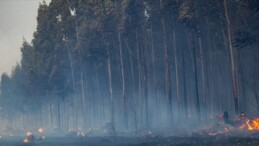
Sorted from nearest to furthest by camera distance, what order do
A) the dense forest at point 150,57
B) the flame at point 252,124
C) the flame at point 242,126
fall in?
1. the flame at point 252,124
2. the flame at point 242,126
3. the dense forest at point 150,57

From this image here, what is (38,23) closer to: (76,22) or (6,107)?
(76,22)

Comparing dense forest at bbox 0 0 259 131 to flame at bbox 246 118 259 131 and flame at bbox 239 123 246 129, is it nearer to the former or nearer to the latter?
flame at bbox 239 123 246 129

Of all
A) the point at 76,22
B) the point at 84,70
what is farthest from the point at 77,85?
the point at 76,22

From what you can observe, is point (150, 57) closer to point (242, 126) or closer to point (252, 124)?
point (242, 126)

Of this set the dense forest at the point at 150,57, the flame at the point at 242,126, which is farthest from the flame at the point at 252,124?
the dense forest at the point at 150,57

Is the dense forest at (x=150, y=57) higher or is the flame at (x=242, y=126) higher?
the dense forest at (x=150, y=57)

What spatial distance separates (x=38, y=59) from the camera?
77.0m

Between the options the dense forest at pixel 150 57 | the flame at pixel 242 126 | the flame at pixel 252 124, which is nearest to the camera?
the flame at pixel 252 124

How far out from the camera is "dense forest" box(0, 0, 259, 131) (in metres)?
49.8

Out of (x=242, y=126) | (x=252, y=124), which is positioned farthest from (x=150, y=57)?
(x=252, y=124)

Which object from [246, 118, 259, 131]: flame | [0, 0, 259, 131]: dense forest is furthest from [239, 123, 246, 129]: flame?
[0, 0, 259, 131]: dense forest

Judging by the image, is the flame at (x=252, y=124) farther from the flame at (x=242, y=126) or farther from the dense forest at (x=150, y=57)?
the dense forest at (x=150, y=57)

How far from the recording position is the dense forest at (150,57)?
49812 mm

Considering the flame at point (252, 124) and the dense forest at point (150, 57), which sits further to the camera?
the dense forest at point (150, 57)
